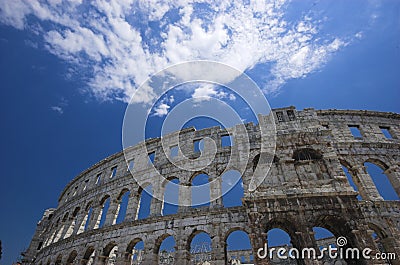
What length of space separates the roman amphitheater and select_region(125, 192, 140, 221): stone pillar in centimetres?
7

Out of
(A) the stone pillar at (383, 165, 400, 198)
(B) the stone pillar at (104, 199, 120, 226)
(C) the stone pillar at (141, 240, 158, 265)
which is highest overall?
(A) the stone pillar at (383, 165, 400, 198)

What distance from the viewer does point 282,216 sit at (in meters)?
10.2

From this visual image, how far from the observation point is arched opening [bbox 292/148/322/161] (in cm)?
1258

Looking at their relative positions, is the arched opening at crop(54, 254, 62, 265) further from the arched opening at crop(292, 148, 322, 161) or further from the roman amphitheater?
the arched opening at crop(292, 148, 322, 161)

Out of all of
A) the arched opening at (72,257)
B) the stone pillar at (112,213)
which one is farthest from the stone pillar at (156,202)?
the arched opening at (72,257)

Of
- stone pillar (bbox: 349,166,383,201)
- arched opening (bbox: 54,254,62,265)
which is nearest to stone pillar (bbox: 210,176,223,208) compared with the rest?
stone pillar (bbox: 349,166,383,201)

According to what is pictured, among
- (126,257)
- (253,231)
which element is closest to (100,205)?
(126,257)

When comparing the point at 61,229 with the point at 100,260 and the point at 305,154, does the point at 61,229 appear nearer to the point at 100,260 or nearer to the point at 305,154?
the point at 100,260

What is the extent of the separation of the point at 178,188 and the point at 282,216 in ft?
21.8

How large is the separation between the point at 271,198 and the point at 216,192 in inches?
143

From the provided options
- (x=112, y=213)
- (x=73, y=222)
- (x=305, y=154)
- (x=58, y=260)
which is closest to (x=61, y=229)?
(x=73, y=222)

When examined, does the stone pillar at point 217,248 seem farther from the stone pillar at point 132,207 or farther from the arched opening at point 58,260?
the arched opening at point 58,260

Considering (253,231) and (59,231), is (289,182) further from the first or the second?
(59,231)

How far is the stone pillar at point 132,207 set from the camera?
564 inches
